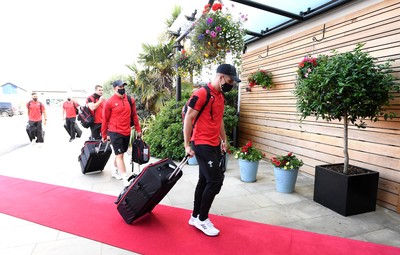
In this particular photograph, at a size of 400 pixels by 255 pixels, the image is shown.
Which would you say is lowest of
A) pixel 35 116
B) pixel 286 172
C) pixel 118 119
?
pixel 286 172

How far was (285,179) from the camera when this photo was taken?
3453mm

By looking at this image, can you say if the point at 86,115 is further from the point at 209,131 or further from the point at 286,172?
the point at 286,172

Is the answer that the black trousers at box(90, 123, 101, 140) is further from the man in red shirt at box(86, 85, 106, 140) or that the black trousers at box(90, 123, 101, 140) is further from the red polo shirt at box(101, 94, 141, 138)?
the red polo shirt at box(101, 94, 141, 138)

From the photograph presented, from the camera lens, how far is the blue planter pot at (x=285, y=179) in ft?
11.2

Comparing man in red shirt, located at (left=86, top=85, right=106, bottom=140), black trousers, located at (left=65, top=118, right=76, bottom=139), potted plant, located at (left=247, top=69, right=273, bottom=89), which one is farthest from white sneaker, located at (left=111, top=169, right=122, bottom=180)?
black trousers, located at (left=65, top=118, right=76, bottom=139)

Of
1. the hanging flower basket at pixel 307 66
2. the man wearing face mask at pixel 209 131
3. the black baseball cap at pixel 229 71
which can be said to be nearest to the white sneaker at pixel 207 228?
the man wearing face mask at pixel 209 131

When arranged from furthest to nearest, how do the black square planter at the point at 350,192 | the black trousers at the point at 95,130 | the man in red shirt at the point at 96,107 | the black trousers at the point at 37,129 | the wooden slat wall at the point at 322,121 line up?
the black trousers at the point at 37,129 < the black trousers at the point at 95,130 < the man in red shirt at the point at 96,107 < the wooden slat wall at the point at 322,121 < the black square planter at the point at 350,192

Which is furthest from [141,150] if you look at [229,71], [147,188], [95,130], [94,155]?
[229,71]

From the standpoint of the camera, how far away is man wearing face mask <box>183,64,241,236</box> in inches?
85.5

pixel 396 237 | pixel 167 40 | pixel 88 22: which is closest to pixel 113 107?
pixel 396 237

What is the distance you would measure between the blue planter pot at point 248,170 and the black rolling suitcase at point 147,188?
1808 mm

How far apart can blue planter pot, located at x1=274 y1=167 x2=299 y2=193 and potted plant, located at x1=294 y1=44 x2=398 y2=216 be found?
0.36 m

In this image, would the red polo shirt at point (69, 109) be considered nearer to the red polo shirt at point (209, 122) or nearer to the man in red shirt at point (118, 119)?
the man in red shirt at point (118, 119)

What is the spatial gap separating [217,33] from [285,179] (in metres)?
2.45
